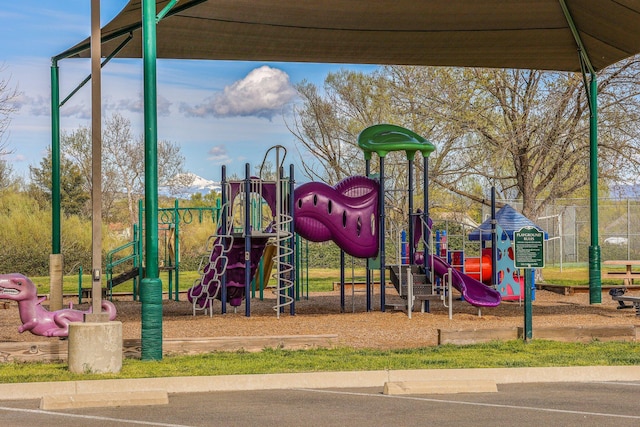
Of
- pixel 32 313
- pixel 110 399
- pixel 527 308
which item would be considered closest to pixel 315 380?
pixel 110 399

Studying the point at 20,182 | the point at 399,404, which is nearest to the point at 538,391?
the point at 399,404

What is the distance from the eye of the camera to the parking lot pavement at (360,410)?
26.5ft

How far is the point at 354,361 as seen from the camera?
36.8 ft

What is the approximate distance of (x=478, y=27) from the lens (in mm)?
17953

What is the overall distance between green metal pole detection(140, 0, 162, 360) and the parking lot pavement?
181cm

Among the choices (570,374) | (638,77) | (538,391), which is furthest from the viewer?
(638,77)

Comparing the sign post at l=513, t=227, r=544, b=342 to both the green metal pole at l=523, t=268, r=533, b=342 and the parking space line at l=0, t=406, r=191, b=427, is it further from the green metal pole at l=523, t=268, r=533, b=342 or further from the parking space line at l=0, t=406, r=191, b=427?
the parking space line at l=0, t=406, r=191, b=427

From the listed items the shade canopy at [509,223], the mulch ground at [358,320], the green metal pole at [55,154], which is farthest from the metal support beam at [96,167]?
the shade canopy at [509,223]

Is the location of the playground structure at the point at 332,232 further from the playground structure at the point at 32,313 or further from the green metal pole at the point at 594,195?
the playground structure at the point at 32,313

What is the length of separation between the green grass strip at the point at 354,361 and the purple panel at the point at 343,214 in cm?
569

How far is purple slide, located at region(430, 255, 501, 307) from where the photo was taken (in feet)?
58.0

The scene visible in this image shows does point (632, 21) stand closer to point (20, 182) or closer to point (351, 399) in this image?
point (351, 399)

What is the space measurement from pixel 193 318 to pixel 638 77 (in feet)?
44.9

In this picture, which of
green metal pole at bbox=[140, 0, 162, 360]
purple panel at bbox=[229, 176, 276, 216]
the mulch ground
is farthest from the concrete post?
purple panel at bbox=[229, 176, 276, 216]
